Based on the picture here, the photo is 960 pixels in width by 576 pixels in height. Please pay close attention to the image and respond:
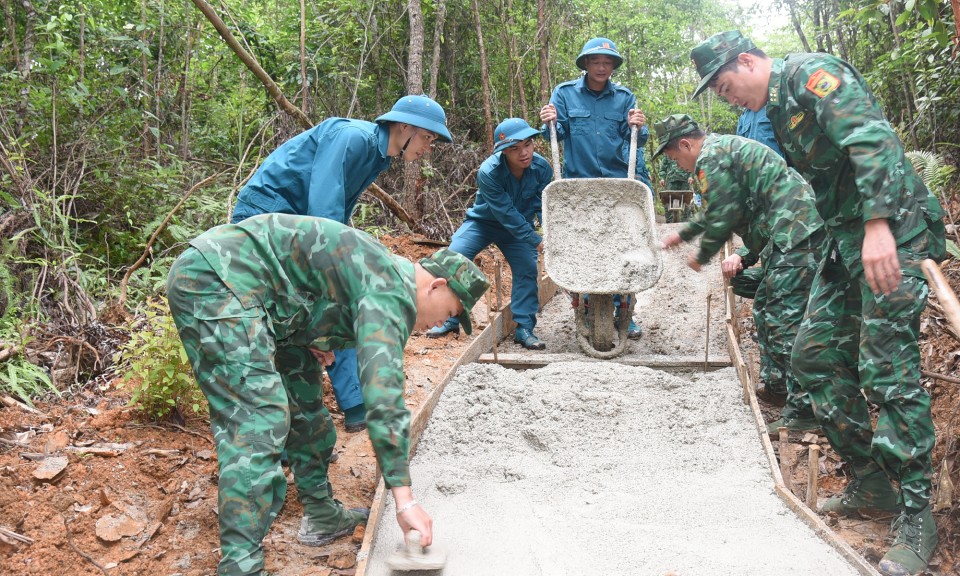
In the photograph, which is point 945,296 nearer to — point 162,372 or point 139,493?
A: point 139,493

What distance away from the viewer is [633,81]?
18812 millimetres

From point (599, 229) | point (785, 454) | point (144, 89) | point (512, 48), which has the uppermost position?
point (512, 48)

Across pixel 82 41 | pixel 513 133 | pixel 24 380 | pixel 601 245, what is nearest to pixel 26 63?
pixel 82 41

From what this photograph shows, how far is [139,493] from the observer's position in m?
A: 3.08

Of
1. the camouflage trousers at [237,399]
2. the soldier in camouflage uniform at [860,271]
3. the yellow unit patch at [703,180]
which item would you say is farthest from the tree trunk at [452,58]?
the camouflage trousers at [237,399]

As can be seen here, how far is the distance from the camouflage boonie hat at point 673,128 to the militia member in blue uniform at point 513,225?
5.83 ft

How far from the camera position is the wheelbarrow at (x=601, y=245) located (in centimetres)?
538

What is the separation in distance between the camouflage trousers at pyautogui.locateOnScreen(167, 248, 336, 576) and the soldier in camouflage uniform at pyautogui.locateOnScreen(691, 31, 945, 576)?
2.01 meters

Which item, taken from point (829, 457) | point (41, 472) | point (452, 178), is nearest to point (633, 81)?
point (452, 178)

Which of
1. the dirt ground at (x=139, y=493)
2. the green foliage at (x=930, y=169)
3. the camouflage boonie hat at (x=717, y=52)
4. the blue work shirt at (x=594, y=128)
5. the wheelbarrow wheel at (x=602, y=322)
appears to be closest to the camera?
the dirt ground at (x=139, y=493)

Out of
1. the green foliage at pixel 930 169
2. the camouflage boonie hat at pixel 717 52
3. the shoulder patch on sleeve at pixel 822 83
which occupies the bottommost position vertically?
the green foliage at pixel 930 169

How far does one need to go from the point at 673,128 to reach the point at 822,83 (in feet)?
3.94

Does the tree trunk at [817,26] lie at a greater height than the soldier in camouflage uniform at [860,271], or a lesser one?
greater

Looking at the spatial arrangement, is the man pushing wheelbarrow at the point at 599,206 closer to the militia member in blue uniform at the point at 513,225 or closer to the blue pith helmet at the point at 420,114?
the militia member in blue uniform at the point at 513,225
